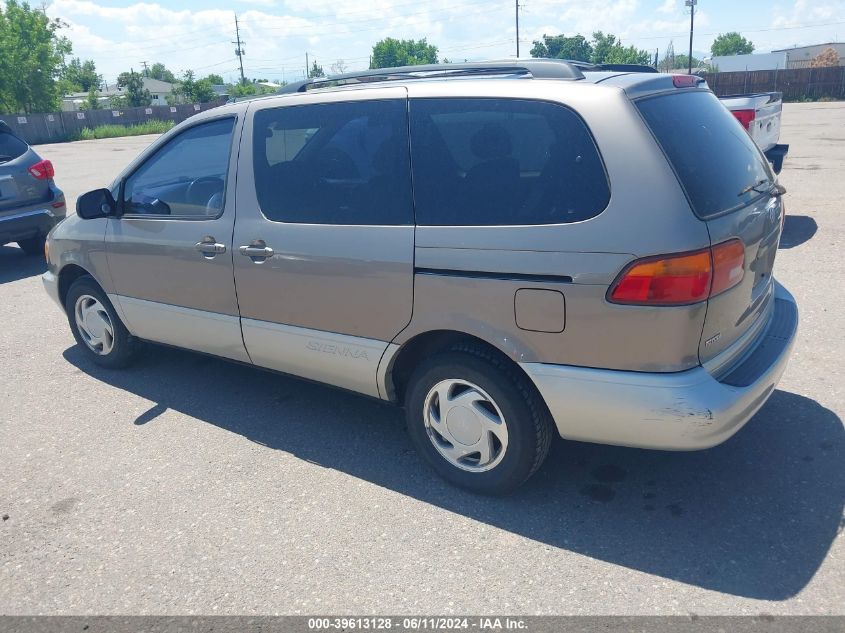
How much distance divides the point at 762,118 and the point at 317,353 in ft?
21.5

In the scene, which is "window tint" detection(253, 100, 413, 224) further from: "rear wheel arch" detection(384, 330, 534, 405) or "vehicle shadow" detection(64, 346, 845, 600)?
"vehicle shadow" detection(64, 346, 845, 600)

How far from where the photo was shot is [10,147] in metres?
8.47

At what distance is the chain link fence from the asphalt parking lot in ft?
117

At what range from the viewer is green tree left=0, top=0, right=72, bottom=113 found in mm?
54906

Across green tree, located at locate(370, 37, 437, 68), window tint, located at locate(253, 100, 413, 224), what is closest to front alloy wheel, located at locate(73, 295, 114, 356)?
window tint, located at locate(253, 100, 413, 224)

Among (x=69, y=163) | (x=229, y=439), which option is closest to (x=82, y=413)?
(x=229, y=439)

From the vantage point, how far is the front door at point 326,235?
338cm

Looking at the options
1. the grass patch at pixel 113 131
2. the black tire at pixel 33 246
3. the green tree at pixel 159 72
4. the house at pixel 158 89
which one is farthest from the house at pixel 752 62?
the green tree at pixel 159 72

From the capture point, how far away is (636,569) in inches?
111

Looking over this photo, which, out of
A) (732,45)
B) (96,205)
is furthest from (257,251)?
(732,45)

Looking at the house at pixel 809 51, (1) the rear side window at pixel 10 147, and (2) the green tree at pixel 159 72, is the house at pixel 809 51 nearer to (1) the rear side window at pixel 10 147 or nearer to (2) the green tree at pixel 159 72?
(1) the rear side window at pixel 10 147

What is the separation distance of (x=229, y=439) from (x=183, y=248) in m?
1.16

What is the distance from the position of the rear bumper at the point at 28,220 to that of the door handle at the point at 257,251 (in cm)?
583

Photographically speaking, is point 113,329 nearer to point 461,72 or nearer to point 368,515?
point 368,515
